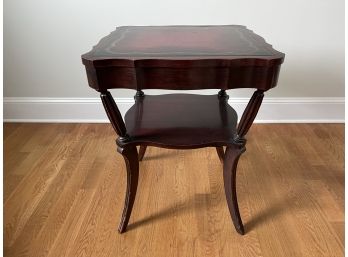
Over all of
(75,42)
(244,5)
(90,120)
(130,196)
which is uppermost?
(244,5)

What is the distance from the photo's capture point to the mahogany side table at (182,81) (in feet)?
4.26

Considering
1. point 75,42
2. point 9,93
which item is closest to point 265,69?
point 75,42

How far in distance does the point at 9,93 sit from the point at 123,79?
1.84m

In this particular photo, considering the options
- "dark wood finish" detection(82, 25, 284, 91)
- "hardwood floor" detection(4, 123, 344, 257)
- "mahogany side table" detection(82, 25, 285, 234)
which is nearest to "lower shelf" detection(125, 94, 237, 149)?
"mahogany side table" detection(82, 25, 285, 234)

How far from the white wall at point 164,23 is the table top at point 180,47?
0.61 m

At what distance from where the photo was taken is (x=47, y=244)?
4.99 feet

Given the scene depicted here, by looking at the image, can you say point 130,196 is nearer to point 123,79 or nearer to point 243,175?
point 123,79

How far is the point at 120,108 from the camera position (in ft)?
9.29

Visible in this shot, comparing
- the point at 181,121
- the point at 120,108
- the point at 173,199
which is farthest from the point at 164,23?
the point at 173,199

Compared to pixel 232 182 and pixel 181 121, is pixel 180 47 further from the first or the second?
pixel 232 182

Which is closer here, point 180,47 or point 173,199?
point 180,47

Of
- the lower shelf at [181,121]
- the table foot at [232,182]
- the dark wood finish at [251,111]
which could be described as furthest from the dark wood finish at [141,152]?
the dark wood finish at [251,111]

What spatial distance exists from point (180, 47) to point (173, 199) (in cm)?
74

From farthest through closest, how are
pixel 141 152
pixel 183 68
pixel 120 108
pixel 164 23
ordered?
1. pixel 120 108
2. pixel 164 23
3. pixel 141 152
4. pixel 183 68
